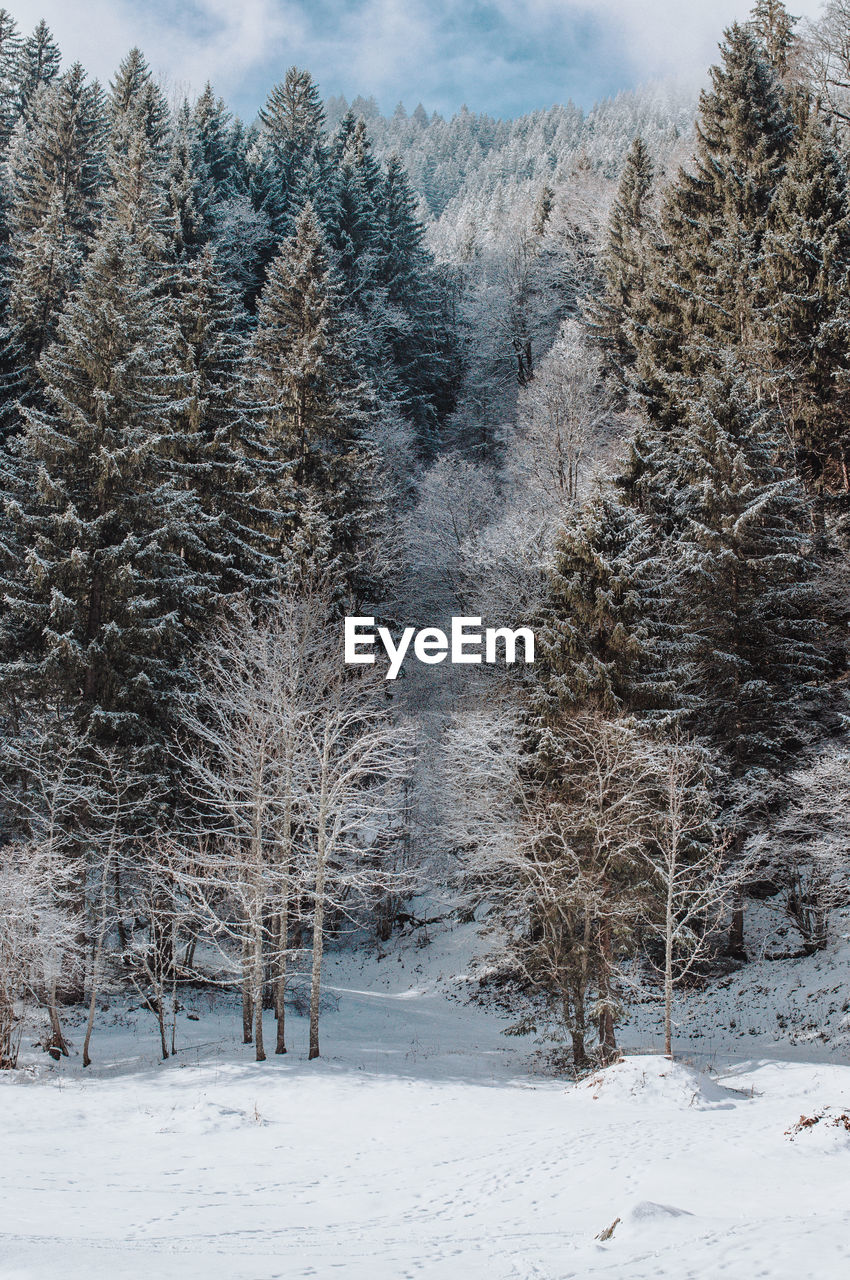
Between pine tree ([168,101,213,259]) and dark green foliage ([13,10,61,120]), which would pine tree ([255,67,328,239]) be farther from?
dark green foliage ([13,10,61,120])

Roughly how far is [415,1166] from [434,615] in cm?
2505

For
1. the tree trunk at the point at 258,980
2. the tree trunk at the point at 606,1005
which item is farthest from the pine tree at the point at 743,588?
the tree trunk at the point at 258,980

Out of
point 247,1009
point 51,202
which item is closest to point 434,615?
point 247,1009

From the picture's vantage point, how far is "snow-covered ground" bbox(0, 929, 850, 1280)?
738 centimetres

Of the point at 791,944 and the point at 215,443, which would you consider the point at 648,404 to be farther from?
the point at 791,944

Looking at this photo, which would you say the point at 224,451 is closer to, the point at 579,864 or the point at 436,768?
the point at 436,768

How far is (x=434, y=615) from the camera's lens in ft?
115

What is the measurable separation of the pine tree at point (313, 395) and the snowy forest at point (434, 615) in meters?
0.14

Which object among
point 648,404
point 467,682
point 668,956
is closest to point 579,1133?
point 668,956

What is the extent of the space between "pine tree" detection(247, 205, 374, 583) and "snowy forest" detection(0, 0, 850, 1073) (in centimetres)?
14

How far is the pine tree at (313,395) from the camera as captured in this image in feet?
89.0

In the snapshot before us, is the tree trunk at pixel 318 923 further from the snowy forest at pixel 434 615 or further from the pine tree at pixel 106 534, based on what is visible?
the pine tree at pixel 106 534

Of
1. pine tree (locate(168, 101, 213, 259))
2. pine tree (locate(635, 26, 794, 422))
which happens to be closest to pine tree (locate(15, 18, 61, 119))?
pine tree (locate(168, 101, 213, 259))

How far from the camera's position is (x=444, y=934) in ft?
100.0
